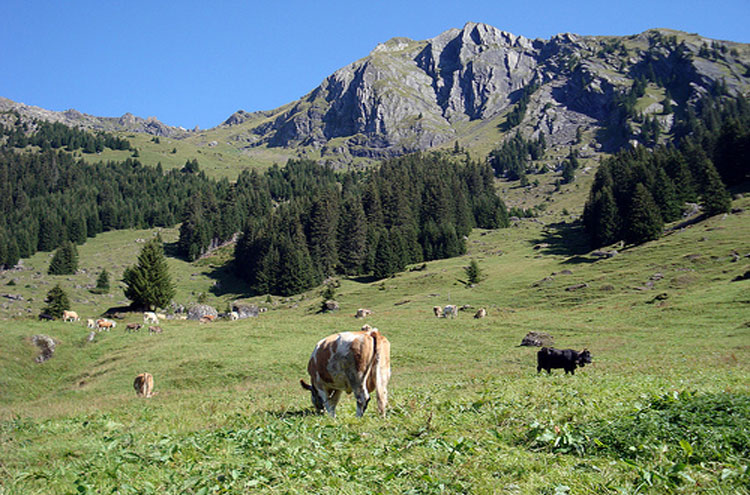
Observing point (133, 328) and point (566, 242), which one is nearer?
point (133, 328)

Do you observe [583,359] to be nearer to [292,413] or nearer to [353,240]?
[292,413]

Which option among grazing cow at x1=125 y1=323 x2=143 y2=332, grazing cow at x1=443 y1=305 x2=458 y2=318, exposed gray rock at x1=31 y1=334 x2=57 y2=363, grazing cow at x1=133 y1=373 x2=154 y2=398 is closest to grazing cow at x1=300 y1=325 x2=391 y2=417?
grazing cow at x1=133 y1=373 x2=154 y2=398

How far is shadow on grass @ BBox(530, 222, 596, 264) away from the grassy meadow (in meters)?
19.0

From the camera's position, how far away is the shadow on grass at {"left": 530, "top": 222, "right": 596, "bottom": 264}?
312 feet

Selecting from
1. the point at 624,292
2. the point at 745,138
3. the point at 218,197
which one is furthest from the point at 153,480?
the point at 218,197

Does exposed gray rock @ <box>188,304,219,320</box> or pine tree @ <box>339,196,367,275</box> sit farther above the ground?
pine tree @ <box>339,196,367,275</box>

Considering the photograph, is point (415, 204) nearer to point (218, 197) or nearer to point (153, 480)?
point (218, 197)

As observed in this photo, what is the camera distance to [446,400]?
11508mm

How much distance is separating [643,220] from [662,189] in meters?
16.2

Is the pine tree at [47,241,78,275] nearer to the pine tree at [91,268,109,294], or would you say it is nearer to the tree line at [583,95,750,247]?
the pine tree at [91,268,109,294]

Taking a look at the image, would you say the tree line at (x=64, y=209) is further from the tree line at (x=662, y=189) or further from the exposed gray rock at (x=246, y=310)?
the tree line at (x=662, y=189)

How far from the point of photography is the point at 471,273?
259 ft

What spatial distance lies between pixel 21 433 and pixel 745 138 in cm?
14039

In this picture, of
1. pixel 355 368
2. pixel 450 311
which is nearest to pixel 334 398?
pixel 355 368
